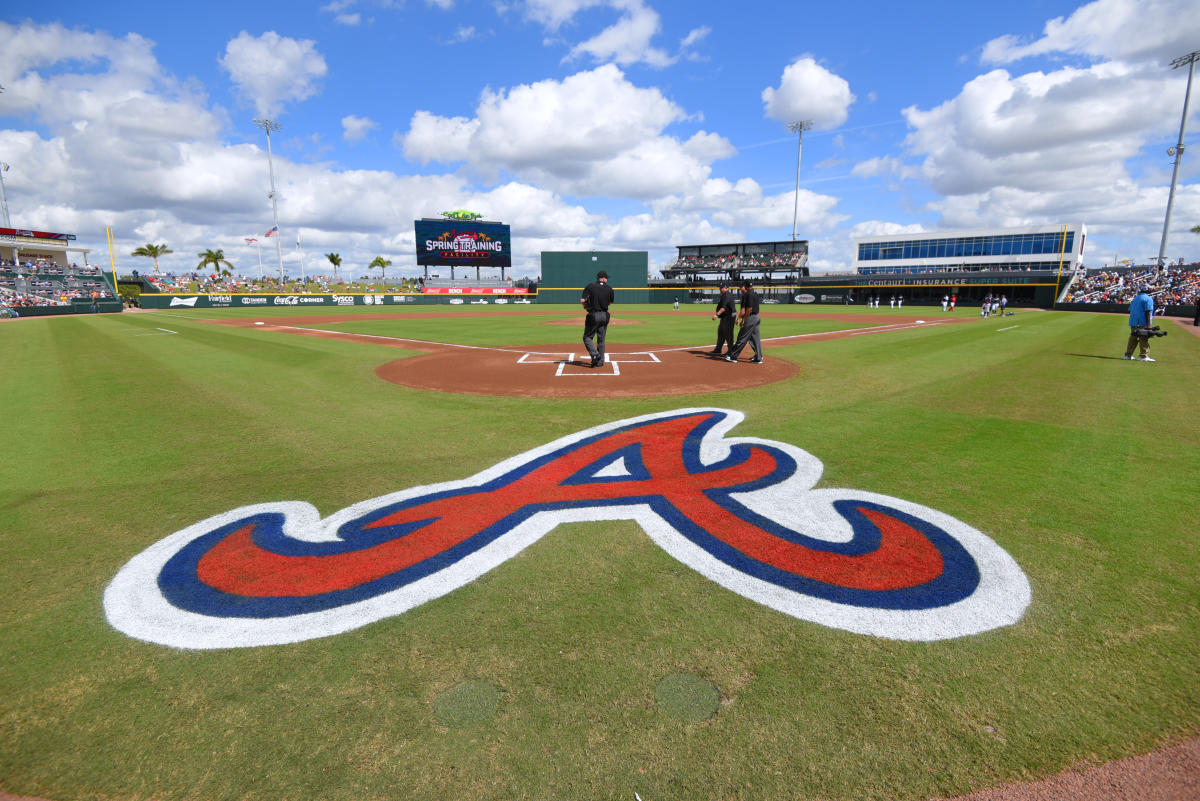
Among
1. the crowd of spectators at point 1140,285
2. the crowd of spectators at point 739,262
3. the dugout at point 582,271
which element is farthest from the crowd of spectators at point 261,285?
the crowd of spectators at point 1140,285

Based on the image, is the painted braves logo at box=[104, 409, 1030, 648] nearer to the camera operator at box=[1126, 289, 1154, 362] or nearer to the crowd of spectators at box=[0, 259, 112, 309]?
the camera operator at box=[1126, 289, 1154, 362]

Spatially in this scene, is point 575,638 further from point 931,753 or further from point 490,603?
point 931,753

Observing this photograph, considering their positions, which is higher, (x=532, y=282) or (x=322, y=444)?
(x=532, y=282)

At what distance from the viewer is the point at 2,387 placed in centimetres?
1020

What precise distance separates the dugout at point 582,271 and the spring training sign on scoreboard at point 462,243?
6.25m

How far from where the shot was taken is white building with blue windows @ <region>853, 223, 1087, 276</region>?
71.0 metres

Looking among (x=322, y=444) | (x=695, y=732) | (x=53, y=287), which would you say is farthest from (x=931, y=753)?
(x=53, y=287)

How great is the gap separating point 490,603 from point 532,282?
79390 millimetres

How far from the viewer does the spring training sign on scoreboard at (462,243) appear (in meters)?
70.9

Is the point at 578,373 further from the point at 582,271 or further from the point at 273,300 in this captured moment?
the point at 582,271

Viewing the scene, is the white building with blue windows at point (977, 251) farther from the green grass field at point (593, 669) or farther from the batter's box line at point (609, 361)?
the green grass field at point (593, 669)

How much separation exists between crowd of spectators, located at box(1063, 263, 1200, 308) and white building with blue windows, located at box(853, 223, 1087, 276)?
7.37m

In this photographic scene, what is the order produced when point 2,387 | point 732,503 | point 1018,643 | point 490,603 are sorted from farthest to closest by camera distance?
point 2,387, point 732,503, point 490,603, point 1018,643

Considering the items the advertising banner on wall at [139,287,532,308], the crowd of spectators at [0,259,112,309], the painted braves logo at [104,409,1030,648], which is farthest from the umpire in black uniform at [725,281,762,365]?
the advertising banner on wall at [139,287,532,308]
